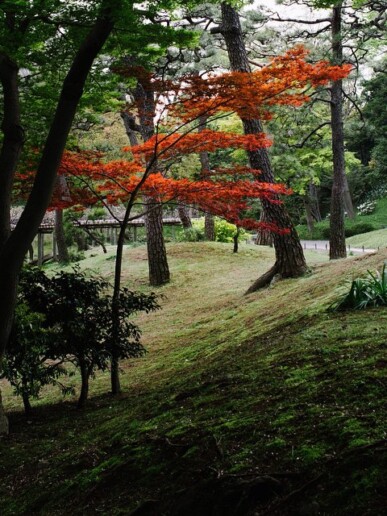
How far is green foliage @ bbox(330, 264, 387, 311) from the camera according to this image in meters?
5.27

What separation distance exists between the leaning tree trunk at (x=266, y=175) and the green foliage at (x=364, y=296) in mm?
4105

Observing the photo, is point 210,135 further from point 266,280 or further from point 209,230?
point 209,230

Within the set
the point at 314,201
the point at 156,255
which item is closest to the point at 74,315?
the point at 156,255

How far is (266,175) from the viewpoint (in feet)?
32.0

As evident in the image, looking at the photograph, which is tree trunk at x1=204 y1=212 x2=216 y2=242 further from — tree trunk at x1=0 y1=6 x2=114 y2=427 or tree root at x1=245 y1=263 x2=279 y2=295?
tree trunk at x1=0 y1=6 x2=114 y2=427

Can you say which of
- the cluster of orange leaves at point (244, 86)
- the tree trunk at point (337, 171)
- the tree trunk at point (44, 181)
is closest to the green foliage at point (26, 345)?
the tree trunk at point (44, 181)

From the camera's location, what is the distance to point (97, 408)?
5.37 m

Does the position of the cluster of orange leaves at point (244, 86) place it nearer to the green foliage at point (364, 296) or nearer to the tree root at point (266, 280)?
the green foliage at point (364, 296)

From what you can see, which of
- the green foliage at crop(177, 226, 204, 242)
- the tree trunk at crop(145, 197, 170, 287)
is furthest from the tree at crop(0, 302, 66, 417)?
the green foliage at crop(177, 226, 204, 242)

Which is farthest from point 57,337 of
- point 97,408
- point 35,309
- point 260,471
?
point 260,471

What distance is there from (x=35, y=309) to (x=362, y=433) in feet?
11.9

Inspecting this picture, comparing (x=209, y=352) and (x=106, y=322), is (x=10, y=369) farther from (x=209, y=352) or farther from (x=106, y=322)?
(x=209, y=352)

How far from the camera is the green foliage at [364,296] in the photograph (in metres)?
5.27

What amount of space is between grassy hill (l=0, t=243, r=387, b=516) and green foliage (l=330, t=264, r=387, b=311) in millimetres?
209
